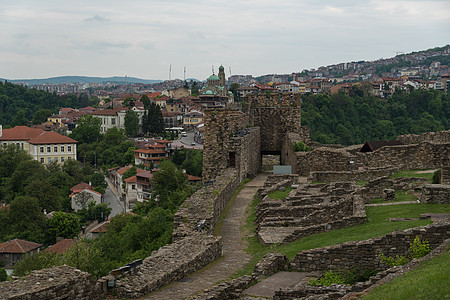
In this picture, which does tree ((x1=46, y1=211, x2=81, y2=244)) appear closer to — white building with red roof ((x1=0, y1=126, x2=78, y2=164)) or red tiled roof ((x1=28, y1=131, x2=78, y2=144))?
white building with red roof ((x1=0, y1=126, x2=78, y2=164))

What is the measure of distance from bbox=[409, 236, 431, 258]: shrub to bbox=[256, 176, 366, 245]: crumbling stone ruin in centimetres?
292

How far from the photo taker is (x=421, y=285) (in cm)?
798

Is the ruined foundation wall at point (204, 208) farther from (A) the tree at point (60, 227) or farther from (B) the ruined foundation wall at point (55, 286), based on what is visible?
(A) the tree at point (60, 227)

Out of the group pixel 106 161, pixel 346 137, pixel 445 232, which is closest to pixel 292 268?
pixel 445 232

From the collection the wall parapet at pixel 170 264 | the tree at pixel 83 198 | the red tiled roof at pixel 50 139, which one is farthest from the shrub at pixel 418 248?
the red tiled roof at pixel 50 139

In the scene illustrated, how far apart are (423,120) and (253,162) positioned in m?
A: 93.0

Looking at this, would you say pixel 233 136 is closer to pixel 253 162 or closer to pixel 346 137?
pixel 253 162

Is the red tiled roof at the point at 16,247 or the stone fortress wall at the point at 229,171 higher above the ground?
the stone fortress wall at the point at 229,171

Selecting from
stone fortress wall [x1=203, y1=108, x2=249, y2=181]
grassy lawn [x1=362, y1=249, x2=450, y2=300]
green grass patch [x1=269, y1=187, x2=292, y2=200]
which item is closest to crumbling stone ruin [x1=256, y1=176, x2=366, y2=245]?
green grass patch [x1=269, y1=187, x2=292, y2=200]

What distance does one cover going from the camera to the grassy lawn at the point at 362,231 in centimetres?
1235

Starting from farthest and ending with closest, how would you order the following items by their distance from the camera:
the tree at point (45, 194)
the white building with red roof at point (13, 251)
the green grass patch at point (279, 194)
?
the tree at point (45, 194) < the white building with red roof at point (13, 251) < the green grass patch at point (279, 194)

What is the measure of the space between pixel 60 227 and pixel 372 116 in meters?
79.5

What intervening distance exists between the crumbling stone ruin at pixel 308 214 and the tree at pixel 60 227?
50.4 m

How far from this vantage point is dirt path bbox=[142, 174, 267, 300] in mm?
11281
